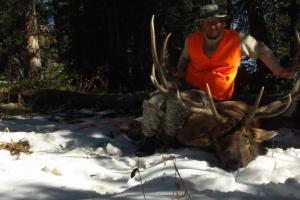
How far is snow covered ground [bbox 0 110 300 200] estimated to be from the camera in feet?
13.7

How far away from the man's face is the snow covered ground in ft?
4.70

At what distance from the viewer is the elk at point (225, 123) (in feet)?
19.3

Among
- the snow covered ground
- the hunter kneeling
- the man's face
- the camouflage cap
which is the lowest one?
the snow covered ground

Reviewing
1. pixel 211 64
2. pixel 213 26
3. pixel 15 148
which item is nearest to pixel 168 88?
pixel 211 64

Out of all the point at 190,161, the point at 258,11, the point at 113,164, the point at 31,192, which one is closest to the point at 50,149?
the point at 113,164

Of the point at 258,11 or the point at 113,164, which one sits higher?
the point at 258,11

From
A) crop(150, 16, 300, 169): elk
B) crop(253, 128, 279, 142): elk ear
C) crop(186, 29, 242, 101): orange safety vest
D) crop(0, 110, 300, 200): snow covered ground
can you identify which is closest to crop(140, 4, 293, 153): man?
crop(186, 29, 242, 101): orange safety vest

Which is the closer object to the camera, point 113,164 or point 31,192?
point 31,192

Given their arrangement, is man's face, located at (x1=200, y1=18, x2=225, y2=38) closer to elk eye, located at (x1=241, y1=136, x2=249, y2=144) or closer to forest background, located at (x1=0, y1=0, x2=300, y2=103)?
elk eye, located at (x1=241, y1=136, x2=249, y2=144)

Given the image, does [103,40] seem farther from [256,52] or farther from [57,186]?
[57,186]

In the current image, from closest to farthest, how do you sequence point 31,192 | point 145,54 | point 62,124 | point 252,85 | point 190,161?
point 31,192 → point 190,161 → point 62,124 → point 252,85 → point 145,54

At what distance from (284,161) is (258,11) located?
712 cm

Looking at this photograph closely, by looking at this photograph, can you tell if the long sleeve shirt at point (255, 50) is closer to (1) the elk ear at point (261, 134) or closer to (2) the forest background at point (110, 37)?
(1) the elk ear at point (261, 134)

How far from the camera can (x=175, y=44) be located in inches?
626
